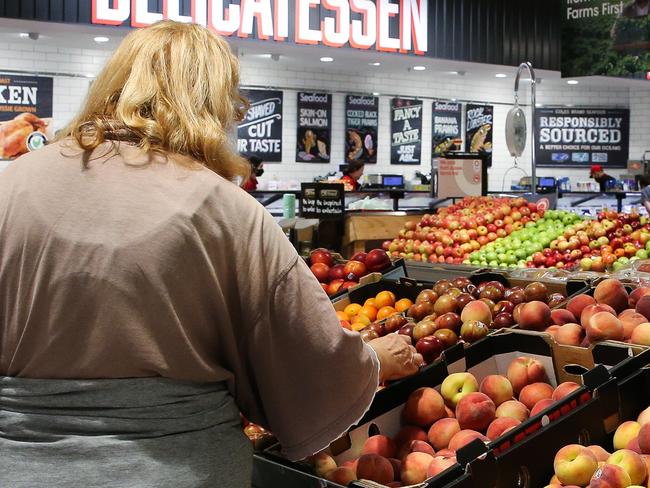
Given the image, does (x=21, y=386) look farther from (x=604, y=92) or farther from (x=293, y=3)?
(x=604, y=92)

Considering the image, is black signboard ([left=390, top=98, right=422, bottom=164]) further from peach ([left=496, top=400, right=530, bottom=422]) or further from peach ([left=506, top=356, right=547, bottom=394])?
peach ([left=496, top=400, right=530, bottom=422])

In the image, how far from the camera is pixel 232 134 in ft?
5.43

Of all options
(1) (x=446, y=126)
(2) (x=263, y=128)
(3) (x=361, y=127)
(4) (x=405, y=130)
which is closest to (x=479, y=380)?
(2) (x=263, y=128)

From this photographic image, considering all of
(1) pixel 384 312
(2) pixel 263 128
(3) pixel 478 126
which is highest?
(3) pixel 478 126

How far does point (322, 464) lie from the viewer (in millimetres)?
1876

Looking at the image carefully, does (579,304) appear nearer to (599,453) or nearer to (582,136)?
(599,453)

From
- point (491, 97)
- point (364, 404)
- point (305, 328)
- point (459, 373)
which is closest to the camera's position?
point (305, 328)

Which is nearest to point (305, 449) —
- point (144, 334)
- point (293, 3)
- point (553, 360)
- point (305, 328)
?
point (305, 328)

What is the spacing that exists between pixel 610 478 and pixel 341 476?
1.82 feet

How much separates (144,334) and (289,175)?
12093 millimetres

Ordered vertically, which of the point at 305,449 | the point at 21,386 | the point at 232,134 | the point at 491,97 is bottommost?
the point at 305,449

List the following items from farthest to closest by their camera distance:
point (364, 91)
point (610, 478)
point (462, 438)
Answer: point (364, 91) < point (462, 438) < point (610, 478)

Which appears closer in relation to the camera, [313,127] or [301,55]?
[301,55]

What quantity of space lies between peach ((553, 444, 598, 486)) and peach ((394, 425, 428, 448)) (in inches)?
13.8
